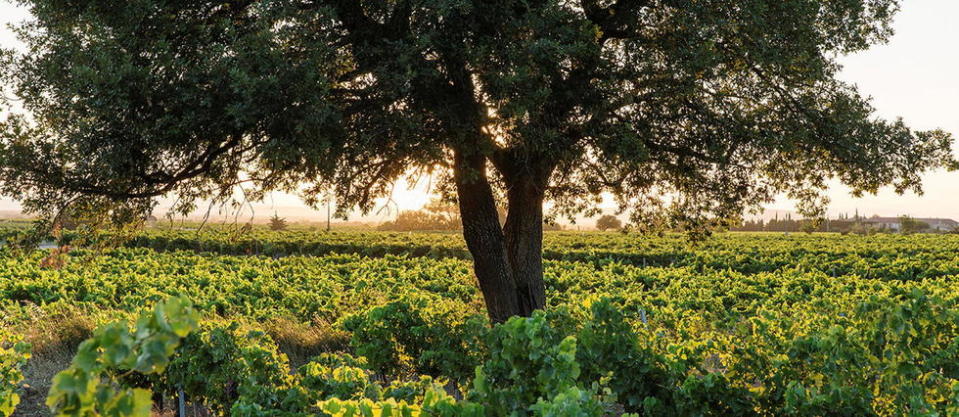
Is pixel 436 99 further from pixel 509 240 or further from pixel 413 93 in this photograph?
pixel 509 240

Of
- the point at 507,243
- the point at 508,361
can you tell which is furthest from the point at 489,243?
the point at 508,361

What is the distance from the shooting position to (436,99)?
9.09 metres

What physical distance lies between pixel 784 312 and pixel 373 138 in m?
9.24

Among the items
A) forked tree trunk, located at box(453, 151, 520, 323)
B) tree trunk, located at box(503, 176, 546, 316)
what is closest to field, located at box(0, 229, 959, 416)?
forked tree trunk, located at box(453, 151, 520, 323)

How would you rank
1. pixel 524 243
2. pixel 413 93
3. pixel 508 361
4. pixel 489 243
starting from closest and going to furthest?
pixel 508 361 < pixel 413 93 < pixel 489 243 < pixel 524 243

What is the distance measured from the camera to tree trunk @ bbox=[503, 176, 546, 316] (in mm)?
11758

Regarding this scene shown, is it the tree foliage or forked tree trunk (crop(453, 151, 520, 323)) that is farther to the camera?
forked tree trunk (crop(453, 151, 520, 323))

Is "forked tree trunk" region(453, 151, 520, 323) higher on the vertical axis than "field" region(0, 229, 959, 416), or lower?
higher

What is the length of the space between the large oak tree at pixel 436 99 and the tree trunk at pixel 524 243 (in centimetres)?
33

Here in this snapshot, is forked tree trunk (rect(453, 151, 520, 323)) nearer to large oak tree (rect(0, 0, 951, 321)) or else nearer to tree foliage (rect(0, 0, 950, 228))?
large oak tree (rect(0, 0, 951, 321))

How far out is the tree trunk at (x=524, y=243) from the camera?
463 inches

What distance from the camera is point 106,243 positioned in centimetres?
1209

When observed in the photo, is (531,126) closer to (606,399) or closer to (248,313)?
(606,399)

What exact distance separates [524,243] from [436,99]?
373 centimetres
